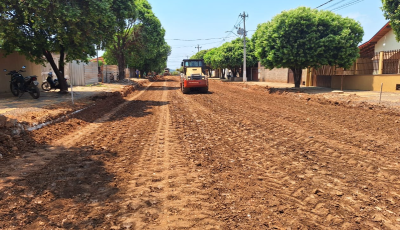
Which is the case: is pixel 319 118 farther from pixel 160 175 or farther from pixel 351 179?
pixel 160 175

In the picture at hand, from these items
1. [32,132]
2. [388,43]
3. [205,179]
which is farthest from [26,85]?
[388,43]

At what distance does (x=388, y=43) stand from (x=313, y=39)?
379 inches

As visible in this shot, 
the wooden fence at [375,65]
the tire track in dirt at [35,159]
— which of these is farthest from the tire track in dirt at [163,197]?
the wooden fence at [375,65]

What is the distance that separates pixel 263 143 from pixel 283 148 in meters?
0.50

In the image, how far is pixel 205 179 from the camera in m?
3.98

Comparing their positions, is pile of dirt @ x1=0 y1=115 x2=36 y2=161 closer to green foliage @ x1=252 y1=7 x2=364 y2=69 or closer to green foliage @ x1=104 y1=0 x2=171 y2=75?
green foliage @ x1=252 y1=7 x2=364 y2=69

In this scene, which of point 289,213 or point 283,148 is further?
point 283,148

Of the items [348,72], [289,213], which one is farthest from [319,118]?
[348,72]

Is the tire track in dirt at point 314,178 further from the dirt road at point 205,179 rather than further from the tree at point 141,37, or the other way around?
the tree at point 141,37

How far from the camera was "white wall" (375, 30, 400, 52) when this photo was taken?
70.2 feet

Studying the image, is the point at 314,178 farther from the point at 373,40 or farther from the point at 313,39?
the point at 373,40

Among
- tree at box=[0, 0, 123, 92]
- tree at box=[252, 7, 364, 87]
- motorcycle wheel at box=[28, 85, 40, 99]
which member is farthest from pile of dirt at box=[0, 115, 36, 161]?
tree at box=[252, 7, 364, 87]

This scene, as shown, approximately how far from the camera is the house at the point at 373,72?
17.3 meters

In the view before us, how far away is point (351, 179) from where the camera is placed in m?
3.98
